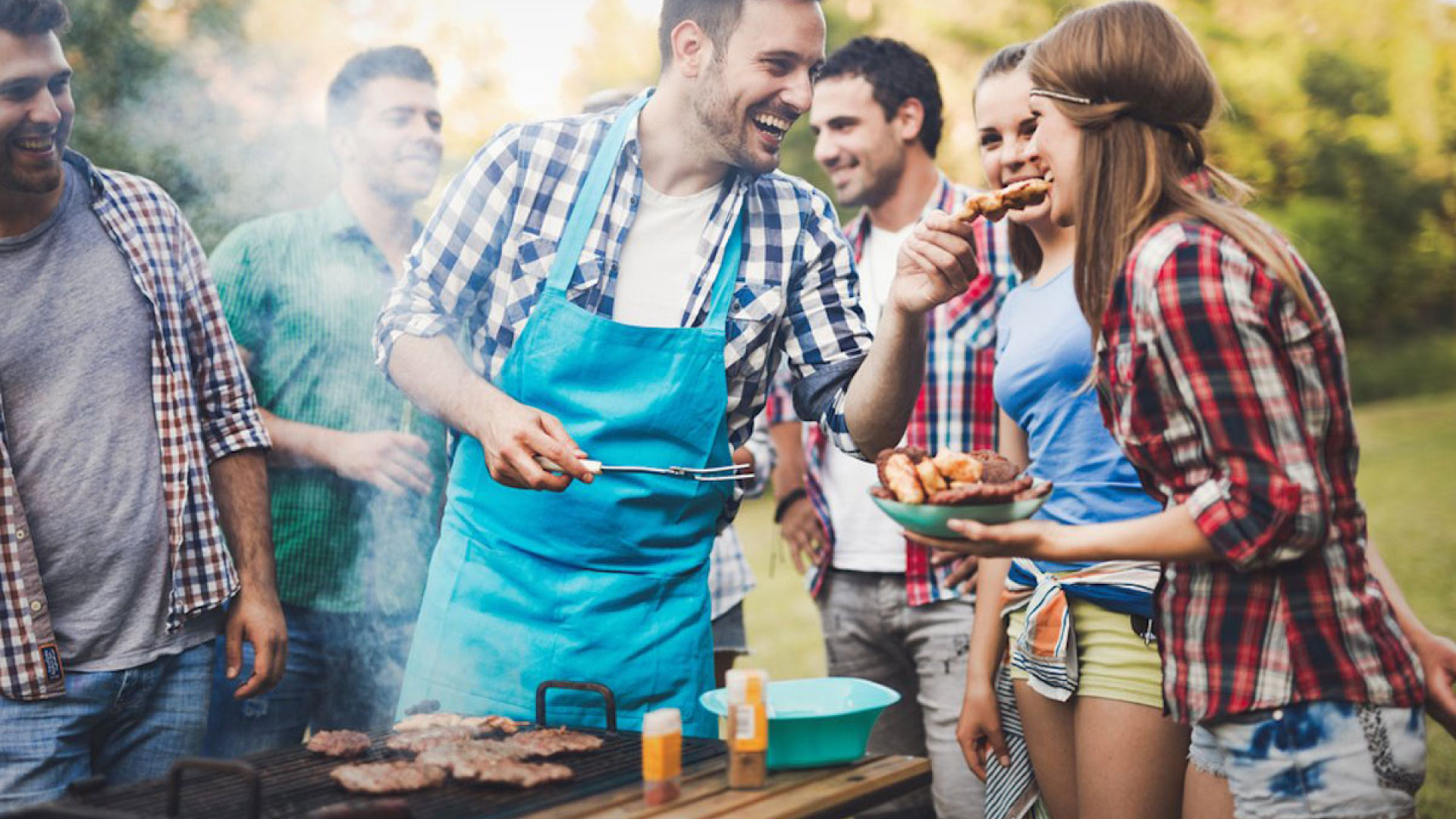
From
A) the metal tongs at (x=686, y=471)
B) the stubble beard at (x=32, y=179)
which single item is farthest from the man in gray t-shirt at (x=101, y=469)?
the metal tongs at (x=686, y=471)

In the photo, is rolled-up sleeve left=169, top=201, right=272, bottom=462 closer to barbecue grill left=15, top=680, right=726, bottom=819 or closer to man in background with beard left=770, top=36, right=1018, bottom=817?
barbecue grill left=15, top=680, right=726, bottom=819

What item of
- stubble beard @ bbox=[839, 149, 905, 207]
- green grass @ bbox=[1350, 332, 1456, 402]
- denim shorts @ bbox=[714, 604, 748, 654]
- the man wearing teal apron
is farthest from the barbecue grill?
green grass @ bbox=[1350, 332, 1456, 402]

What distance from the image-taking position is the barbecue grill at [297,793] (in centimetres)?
189

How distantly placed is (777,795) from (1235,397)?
1038 millimetres

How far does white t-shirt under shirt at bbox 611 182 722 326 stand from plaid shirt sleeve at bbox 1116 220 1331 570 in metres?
1.27

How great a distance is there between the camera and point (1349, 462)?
192 cm

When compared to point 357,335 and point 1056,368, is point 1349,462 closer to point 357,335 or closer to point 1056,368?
point 1056,368

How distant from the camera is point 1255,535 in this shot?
179cm

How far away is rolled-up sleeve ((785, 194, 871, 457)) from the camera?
2.95 m

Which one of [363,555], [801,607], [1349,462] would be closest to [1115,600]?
[1349,462]

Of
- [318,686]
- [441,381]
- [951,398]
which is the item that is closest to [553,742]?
[441,381]

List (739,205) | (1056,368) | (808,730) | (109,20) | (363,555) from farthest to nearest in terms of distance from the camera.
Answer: (109,20)
(363,555)
(739,205)
(1056,368)
(808,730)

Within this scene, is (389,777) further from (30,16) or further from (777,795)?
(30,16)

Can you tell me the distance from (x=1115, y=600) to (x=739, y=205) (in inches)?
50.3
